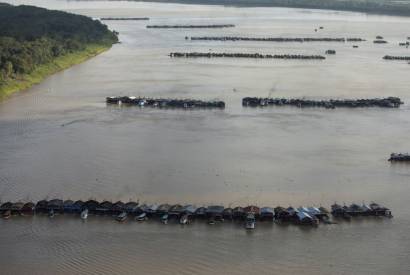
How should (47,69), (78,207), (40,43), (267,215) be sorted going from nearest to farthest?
1. (267,215)
2. (78,207)
3. (47,69)
4. (40,43)

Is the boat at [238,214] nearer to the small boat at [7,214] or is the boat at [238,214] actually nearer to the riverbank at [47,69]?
the small boat at [7,214]

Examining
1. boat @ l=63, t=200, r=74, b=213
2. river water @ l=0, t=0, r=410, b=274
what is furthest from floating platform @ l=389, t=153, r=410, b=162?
boat @ l=63, t=200, r=74, b=213

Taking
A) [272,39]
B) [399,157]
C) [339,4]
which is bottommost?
[399,157]

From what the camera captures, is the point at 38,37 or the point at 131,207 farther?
the point at 38,37

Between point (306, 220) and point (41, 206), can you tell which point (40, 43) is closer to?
point (41, 206)

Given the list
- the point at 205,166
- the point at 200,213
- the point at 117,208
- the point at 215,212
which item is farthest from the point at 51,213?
the point at 205,166

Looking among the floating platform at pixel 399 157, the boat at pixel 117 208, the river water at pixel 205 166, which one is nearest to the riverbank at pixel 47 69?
the river water at pixel 205 166

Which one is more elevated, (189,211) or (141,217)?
(189,211)

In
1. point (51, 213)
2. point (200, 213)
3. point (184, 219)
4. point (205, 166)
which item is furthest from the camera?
point (205, 166)
